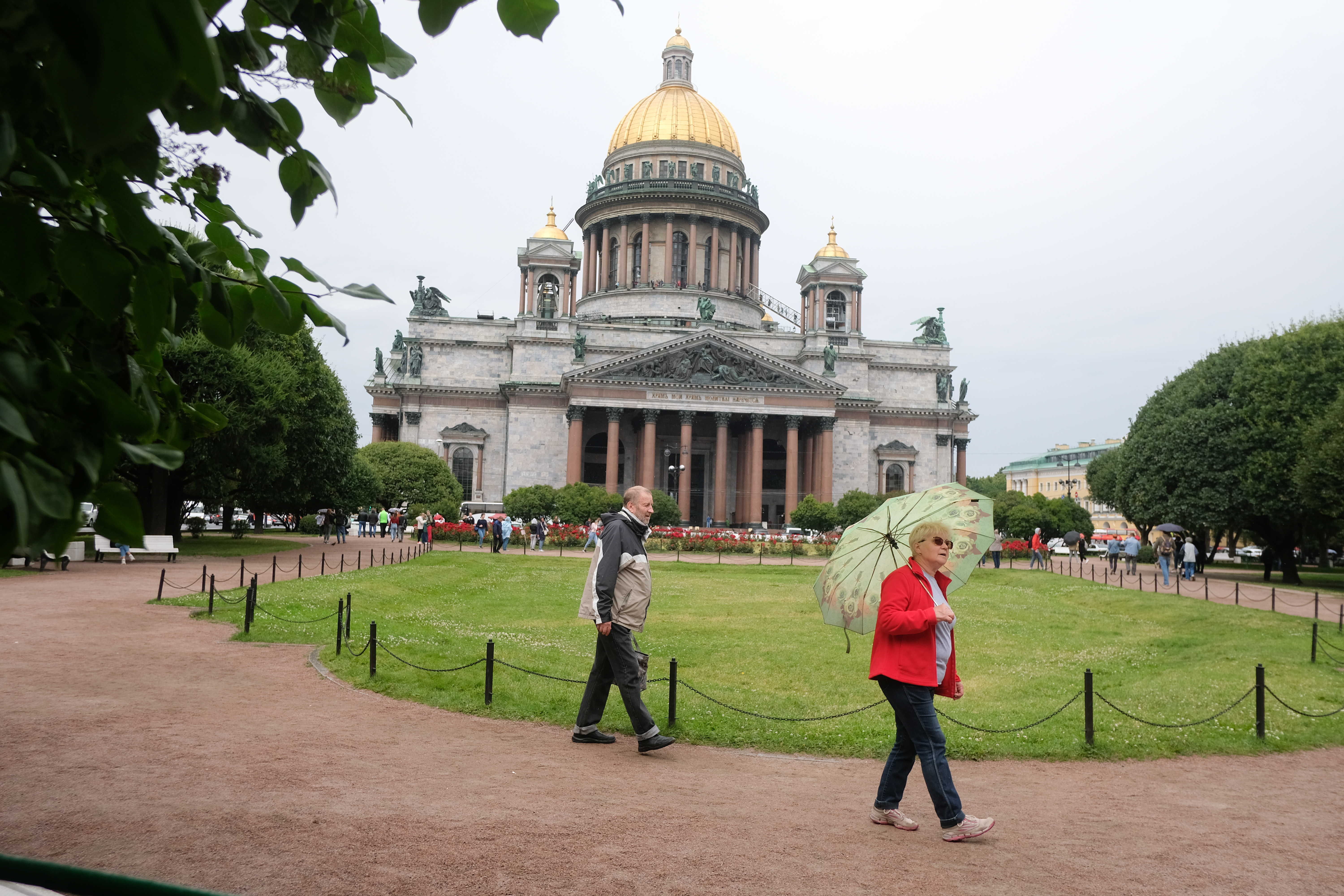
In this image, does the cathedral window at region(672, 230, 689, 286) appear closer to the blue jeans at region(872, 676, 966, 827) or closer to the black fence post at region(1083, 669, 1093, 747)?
the black fence post at region(1083, 669, 1093, 747)

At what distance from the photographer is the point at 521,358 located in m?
66.6

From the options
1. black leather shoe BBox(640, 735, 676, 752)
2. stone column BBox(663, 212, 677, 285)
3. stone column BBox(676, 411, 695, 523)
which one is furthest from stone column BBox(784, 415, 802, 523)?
black leather shoe BBox(640, 735, 676, 752)

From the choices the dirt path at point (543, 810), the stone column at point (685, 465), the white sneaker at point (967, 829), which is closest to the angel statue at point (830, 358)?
the stone column at point (685, 465)

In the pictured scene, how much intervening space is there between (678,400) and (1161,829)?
5480 centimetres

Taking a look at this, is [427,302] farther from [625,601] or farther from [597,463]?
[625,601]

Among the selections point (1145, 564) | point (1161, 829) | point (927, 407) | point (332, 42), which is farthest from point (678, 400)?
point (332, 42)

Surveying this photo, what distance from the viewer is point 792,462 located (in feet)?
206

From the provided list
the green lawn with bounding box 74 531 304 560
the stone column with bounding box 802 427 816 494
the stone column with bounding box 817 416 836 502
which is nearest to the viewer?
the green lawn with bounding box 74 531 304 560

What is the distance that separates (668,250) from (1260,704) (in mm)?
66233

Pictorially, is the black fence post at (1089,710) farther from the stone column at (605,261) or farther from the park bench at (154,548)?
the stone column at (605,261)

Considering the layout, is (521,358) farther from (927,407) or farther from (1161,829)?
(1161,829)

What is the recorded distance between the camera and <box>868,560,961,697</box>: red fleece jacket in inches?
274

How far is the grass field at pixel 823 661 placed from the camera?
11.1 meters

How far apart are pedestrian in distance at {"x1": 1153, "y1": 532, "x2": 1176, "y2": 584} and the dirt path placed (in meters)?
24.4
